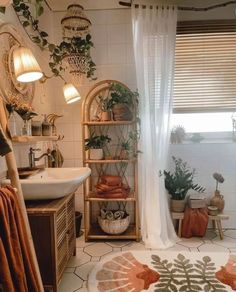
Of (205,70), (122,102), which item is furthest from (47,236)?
(205,70)

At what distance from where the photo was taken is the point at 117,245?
7.97 ft

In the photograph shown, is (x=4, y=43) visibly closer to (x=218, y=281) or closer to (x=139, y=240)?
Answer: (x=139, y=240)

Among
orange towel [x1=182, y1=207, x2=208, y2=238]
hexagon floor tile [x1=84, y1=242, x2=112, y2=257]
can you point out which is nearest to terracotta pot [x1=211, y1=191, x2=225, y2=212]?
orange towel [x1=182, y1=207, x2=208, y2=238]

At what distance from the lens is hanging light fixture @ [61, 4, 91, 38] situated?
2.19 meters

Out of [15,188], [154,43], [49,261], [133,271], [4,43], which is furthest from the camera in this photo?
[154,43]

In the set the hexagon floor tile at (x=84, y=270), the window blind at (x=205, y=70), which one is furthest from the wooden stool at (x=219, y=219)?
the hexagon floor tile at (x=84, y=270)

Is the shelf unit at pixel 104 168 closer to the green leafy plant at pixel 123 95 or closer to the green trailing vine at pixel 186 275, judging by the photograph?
the green leafy plant at pixel 123 95

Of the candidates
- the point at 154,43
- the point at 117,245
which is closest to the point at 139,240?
the point at 117,245

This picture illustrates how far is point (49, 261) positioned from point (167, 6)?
91.8 inches

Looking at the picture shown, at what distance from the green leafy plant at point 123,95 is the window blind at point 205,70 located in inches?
23.5

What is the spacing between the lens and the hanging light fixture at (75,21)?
7.17ft

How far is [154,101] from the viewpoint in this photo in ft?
7.86

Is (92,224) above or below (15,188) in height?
below

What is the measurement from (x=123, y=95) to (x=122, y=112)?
0.52 feet
